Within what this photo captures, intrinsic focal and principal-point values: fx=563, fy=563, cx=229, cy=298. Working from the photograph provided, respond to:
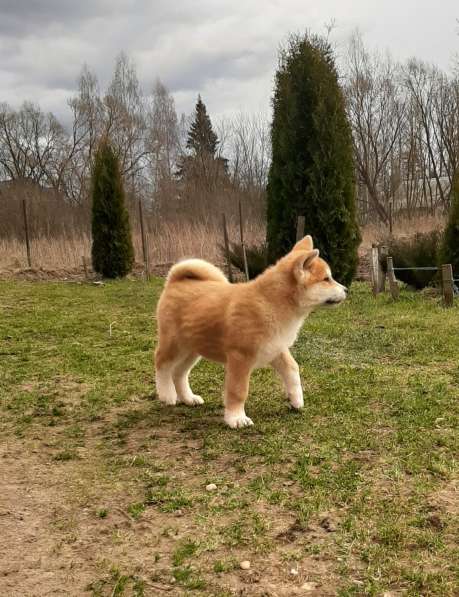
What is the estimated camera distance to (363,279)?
1336 centimetres

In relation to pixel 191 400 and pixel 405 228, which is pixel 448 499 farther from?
pixel 405 228

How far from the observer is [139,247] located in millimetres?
19609

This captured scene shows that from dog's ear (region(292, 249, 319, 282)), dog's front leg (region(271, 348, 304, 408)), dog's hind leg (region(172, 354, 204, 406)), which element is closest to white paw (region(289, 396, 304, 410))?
dog's front leg (region(271, 348, 304, 408))

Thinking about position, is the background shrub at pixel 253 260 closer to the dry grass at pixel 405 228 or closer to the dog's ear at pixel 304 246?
the dog's ear at pixel 304 246

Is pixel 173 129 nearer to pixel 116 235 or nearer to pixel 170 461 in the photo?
pixel 116 235

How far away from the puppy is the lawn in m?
0.36

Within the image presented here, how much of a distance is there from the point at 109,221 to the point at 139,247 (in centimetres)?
360

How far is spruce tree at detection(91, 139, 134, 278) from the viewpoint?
15.8 metres

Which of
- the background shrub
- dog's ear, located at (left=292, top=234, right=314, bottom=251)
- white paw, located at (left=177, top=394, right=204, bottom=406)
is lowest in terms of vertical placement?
white paw, located at (left=177, top=394, right=204, bottom=406)

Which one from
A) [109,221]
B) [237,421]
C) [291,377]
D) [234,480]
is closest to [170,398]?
[237,421]

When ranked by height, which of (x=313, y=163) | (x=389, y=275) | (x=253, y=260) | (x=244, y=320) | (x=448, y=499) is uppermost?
(x=313, y=163)

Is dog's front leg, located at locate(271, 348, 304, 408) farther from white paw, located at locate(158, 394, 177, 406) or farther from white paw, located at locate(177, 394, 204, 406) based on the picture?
white paw, located at locate(158, 394, 177, 406)

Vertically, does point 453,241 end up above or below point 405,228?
below

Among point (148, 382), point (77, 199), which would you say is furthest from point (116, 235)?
point (77, 199)
